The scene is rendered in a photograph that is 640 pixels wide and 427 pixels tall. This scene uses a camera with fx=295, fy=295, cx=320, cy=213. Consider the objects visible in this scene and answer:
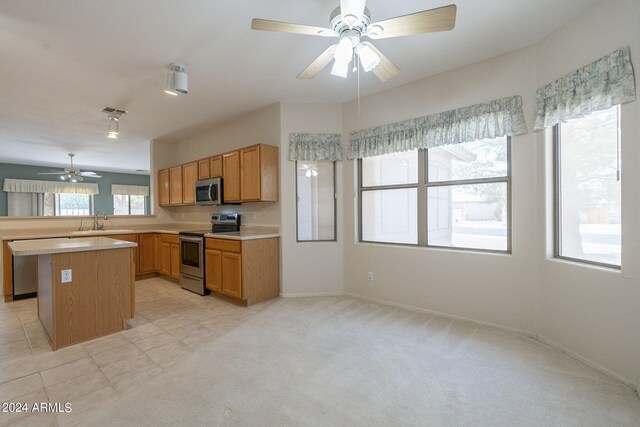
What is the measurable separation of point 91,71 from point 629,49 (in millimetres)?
4588

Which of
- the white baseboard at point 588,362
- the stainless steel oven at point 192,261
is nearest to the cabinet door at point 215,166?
the stainless steel oven at point 192,261

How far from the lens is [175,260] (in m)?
4.79

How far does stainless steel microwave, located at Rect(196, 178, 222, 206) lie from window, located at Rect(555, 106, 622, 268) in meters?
4.07

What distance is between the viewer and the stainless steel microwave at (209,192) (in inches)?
177

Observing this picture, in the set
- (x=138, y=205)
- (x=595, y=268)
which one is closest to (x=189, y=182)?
(x=595, y=268)

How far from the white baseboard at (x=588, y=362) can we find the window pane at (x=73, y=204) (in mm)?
11493

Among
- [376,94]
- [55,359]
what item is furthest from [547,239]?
[55,359]

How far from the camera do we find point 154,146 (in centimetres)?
597

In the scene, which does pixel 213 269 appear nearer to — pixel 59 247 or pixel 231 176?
pixel 231 176

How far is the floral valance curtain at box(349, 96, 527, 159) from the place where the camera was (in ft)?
9.05

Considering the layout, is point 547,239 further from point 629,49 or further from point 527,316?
point 629,49

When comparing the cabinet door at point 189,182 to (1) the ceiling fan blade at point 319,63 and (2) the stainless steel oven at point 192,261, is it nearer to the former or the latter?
(2) the stainless steel oven at point 192,261

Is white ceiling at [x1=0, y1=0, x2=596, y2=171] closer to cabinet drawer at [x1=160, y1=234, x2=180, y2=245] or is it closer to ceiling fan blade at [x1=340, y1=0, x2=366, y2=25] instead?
ceiling fan blade at [x1=340, y1=0, x2=366, y2=25]

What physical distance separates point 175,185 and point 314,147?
10.2 feet
